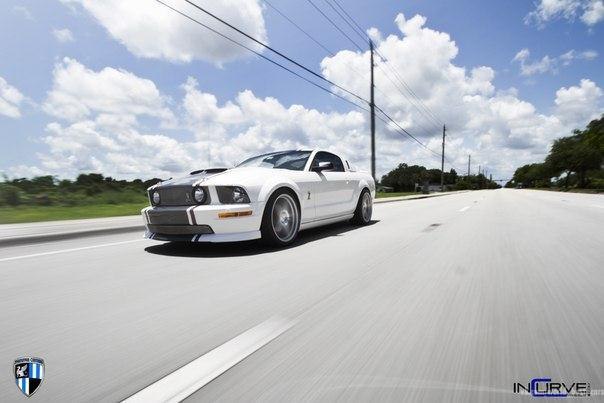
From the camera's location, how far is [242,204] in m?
4.61

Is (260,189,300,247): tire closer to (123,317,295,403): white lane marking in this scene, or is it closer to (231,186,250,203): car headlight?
(231,186,250,203): car headlight

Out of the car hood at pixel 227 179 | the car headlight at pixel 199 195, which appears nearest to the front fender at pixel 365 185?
the car hood at pixel 227 179

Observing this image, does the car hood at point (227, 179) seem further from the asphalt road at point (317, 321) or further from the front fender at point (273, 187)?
the asphalt road at point (317, 321)

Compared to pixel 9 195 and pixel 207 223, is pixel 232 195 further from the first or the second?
pixel 9 195

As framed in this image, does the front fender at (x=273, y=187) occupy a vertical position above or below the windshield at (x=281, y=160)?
below

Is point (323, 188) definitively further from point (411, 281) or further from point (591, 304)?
point (591, 304)

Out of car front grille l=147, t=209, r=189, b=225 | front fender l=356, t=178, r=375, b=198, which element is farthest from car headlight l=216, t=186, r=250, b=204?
front fender l=356, t=178, r=375, b=198

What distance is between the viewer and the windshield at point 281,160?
602 centimetres

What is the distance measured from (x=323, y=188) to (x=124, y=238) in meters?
3.37

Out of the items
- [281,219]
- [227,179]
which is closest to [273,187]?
[281,219]

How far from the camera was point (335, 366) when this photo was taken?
65.9 inches

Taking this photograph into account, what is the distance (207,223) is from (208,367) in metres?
2.90

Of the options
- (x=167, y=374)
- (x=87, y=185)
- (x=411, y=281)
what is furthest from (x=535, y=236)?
(x=87, y=185)

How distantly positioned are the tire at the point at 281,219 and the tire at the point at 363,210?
2.54 metres
